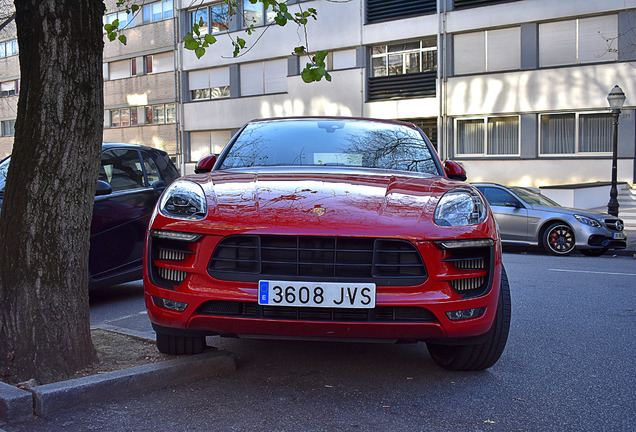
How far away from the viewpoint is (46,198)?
3805 millimetres

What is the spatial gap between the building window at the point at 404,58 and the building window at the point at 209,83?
28.3 ft

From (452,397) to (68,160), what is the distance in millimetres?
2384

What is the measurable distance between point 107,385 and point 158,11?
3744 cm

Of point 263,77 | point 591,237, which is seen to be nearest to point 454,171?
point 591,237

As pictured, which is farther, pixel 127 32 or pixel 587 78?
pixel 127 32

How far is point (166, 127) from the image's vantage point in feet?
124

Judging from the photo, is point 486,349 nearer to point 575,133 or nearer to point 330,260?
point 330,260

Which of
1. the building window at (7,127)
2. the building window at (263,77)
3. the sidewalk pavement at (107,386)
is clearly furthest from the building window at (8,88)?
the sidewalk pavement at (107,386)

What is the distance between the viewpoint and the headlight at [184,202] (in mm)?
3797

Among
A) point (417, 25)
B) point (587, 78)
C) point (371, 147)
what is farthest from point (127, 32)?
point (371, 147)

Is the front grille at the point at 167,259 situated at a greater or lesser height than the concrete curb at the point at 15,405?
greater

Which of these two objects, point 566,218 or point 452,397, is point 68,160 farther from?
point 566,218

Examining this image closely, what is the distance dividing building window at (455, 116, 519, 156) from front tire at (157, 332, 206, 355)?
23304mm

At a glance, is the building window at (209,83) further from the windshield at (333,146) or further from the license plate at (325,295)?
the license plate at (325,295)
